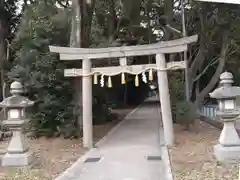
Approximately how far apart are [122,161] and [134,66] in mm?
3520

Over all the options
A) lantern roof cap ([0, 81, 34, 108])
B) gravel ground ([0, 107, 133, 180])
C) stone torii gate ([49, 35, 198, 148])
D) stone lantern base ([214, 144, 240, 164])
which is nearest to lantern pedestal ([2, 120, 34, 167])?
gravel ground ([0, 107, 133, 180])

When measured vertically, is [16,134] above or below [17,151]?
above

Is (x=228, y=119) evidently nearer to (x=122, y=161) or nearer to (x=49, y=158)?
(x=122, y=161)

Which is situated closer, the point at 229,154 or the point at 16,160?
the point at 229,154

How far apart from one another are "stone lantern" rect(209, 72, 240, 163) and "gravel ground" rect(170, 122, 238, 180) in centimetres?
37

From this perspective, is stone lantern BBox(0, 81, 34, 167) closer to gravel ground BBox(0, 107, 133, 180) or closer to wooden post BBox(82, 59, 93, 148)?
gravel ground BBox(0, 107, 133, 180)

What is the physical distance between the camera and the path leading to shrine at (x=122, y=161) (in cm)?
772

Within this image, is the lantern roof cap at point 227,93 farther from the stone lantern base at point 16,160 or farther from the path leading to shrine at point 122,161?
the stone lantern base at point 16,160

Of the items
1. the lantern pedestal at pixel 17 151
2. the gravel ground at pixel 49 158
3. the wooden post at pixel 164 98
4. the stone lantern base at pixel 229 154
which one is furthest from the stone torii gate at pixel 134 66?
the lantern pedestal at pixel 17 151

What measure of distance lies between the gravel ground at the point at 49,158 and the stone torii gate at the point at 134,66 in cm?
84

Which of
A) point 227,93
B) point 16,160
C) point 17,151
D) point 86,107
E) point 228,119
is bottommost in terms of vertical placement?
point 16,160

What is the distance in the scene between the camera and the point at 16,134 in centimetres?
881

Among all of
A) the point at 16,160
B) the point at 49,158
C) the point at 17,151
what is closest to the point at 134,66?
the point at 49,158

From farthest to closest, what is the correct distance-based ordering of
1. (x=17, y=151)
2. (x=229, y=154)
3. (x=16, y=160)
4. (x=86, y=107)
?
(x=86, y=107) → (x=17, y=151) → (x=16, y=160) → (x=229, y=154)
